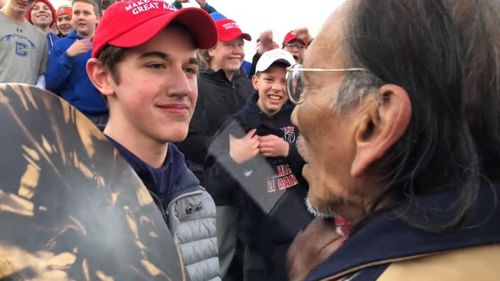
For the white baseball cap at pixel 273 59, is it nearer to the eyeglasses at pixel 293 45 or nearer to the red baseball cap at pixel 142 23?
the eyeglasses at pixel 293 45

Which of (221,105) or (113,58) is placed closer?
(113,58)

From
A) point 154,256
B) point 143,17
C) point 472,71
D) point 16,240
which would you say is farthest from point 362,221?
point 143,17

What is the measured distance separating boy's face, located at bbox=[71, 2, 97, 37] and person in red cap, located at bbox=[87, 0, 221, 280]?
356 cm

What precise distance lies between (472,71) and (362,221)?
12.8 inches

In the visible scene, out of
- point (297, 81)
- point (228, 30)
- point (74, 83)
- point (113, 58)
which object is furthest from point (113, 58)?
point (74, 83)

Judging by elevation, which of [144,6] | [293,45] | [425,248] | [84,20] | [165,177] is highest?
[144,6]

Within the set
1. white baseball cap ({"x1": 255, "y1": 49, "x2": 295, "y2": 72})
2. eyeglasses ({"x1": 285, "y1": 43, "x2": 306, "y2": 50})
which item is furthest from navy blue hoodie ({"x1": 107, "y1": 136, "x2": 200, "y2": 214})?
eyeglasses ({"x1": 285, "y1": 43, "x2": 306, "y2": 50})

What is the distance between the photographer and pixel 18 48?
17.4 ft

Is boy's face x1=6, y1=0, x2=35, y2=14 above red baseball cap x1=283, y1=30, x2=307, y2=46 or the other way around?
above

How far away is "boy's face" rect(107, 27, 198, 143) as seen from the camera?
1.83 m

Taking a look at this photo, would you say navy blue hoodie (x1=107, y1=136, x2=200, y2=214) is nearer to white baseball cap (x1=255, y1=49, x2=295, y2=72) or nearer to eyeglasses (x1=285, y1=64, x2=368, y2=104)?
eyeglasses (x1=285, y1=64, x2=368, y2=104)

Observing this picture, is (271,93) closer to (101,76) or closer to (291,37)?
(291,37)

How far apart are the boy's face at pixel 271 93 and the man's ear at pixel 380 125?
8.98 feet

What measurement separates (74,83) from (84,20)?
65 centimetres
